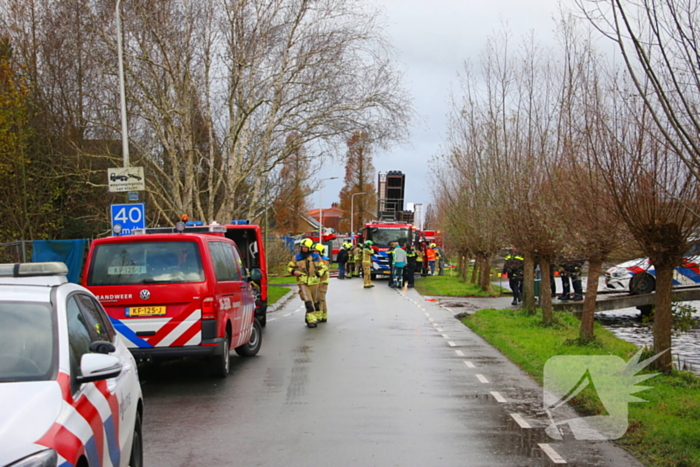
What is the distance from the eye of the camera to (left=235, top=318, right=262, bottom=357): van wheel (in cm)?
1247

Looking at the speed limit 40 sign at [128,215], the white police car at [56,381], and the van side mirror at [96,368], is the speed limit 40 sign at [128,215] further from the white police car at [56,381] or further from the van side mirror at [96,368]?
the van side mirror at [96,368]

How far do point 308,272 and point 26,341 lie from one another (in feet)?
42.6

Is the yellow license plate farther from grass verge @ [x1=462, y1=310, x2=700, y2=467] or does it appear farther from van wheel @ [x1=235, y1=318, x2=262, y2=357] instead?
grass verge @ [x1=462, y1=310, x2=700, y2=467]

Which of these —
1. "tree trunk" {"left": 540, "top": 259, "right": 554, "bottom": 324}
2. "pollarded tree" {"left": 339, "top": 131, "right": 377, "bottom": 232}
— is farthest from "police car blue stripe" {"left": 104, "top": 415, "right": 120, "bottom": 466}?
"pollarded tree" {"left": 339, "top": 131, "right": 377, "bottom": 232}

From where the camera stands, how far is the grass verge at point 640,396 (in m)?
6.62

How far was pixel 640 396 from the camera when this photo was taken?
8.94m

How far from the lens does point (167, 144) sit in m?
23.1

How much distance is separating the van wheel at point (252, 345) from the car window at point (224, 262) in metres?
1.43

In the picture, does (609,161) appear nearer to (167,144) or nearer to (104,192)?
(167,144)

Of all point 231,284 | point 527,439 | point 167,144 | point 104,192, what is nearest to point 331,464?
point 527,439

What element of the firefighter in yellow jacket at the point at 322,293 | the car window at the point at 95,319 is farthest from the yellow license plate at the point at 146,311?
the firefighter in yellow jacket at the point at 322,293

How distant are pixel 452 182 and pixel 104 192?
15290 mm

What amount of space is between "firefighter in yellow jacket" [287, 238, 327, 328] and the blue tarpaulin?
6.27 m

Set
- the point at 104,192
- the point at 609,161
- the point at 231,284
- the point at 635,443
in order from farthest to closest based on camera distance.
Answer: the point at 104,192, the point at 231,284, the point at 609,161, the point at 635,443
